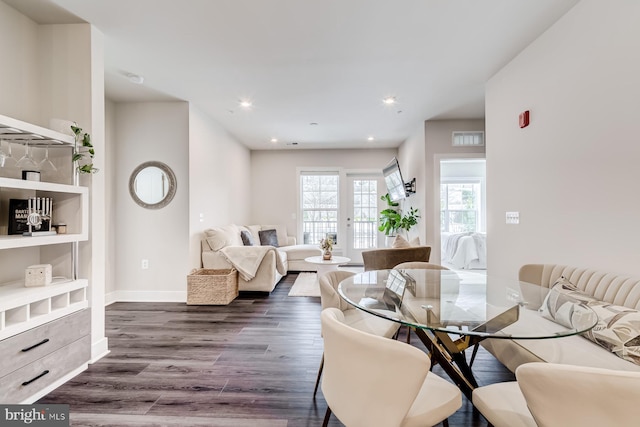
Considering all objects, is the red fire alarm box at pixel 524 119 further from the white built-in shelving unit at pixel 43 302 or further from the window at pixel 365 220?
the window at pixel 365 220

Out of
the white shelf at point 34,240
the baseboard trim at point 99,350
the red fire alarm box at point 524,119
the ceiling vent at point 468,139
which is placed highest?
the ceiling vent at point 468,139

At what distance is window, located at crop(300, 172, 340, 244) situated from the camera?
6.68 meters

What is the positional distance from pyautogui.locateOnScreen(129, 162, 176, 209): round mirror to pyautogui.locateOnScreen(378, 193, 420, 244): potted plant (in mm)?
3832

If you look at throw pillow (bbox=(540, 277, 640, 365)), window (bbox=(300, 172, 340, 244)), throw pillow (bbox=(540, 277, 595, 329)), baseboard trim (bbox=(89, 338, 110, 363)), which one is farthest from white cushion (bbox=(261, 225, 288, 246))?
throw pillow (bbox=(540, 277, 640, 365))

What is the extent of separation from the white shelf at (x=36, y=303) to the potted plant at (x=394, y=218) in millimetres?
4531

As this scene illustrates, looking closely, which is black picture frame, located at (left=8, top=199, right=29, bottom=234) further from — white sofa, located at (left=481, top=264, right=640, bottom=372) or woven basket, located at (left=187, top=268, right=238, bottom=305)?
white sofa, located at (left=481, top=264, right=640, bottom=372)

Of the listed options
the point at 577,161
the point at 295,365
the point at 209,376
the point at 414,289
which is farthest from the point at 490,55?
the point at 209,376

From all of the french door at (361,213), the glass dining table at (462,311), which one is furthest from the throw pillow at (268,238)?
the glass dining table at (462,311)

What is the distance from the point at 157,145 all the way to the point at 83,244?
1939 millimetres

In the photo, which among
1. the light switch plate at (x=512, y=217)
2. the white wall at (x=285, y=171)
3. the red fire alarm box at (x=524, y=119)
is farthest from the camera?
the white wall at (x=285, y=171)

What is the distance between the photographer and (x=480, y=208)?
786 centimetres

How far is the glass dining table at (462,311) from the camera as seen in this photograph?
4.39 ft

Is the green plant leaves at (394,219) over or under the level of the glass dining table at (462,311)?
over

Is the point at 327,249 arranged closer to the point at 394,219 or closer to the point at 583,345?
the point at 394,219
